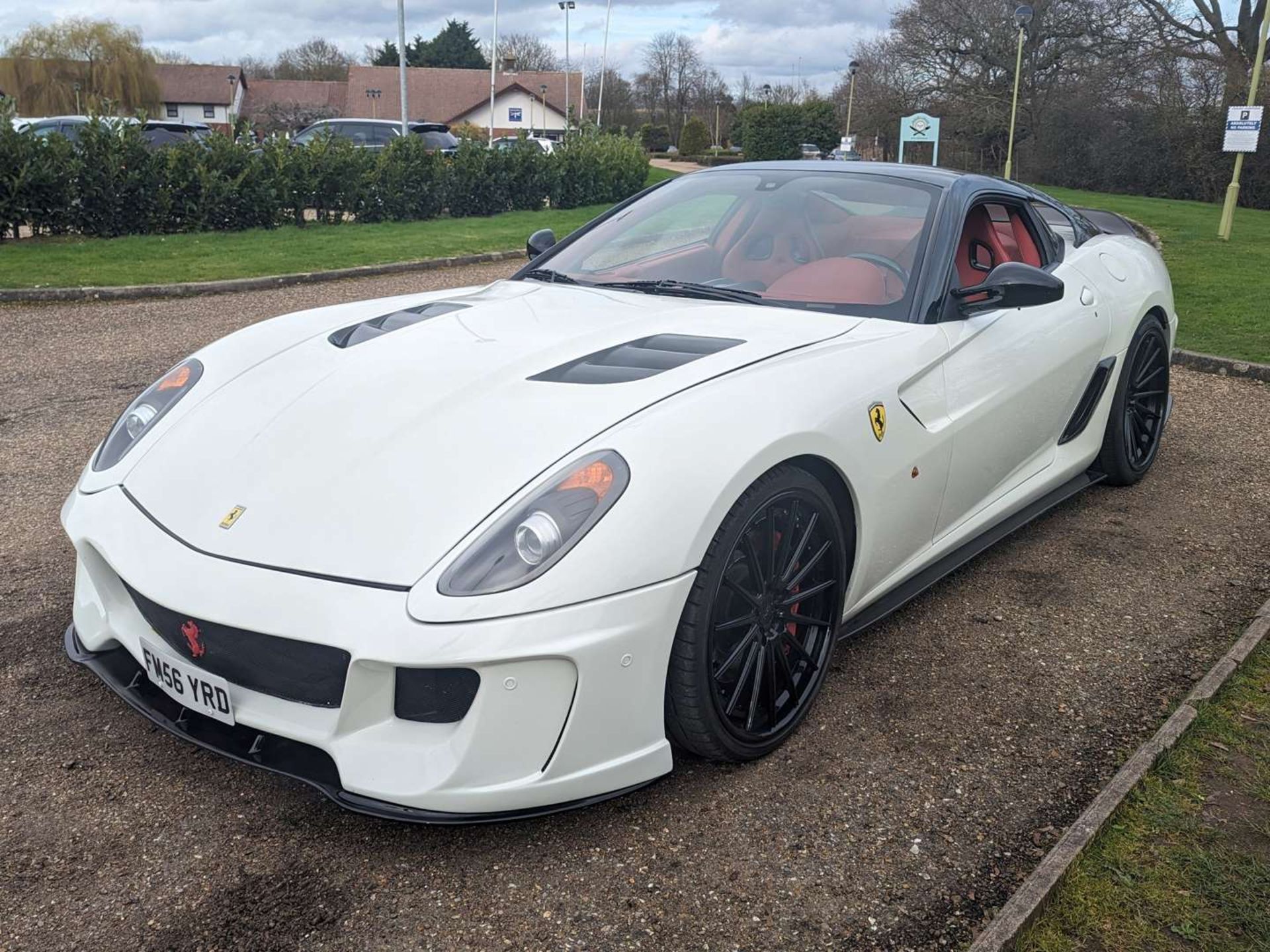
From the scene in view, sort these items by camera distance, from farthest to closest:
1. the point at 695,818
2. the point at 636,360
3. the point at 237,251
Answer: the point at 237,251 < the point at 636,360 < the point at 695,818

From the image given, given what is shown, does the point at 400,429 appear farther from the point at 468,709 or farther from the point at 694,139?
the point at 694,139

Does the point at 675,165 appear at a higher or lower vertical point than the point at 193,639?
higher

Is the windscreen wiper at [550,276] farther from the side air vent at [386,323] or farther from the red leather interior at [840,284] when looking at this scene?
the red leather interior at [840,284]

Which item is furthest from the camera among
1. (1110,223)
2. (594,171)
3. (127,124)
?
(594,171)

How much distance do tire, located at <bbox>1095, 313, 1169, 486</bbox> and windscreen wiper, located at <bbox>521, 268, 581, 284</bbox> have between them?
229 cm

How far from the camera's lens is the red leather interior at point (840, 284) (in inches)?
133

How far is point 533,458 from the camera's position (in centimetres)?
241

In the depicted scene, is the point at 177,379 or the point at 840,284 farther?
the point at 840,284

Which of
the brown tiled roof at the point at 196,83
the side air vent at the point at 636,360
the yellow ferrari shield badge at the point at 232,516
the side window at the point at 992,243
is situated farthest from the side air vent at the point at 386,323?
the brown tiled roof at the point at 196,83

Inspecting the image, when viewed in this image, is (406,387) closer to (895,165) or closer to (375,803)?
(375,803)

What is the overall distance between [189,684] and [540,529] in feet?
2.77

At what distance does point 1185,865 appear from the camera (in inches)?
93.5

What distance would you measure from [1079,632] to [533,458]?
211cm

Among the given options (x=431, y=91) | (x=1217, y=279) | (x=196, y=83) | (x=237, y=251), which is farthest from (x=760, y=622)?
(x=196, y=83)
